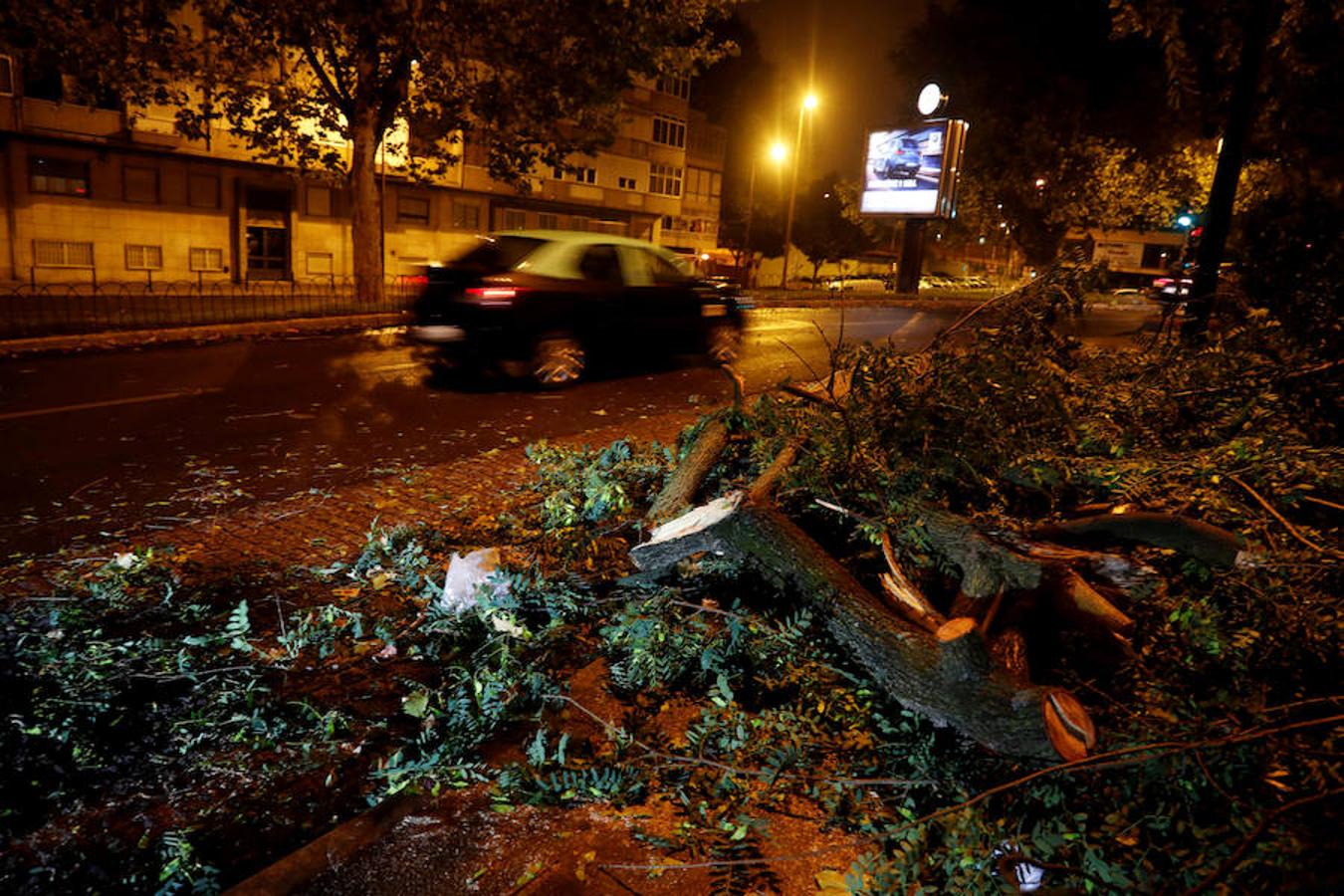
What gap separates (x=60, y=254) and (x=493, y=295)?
19930 mm

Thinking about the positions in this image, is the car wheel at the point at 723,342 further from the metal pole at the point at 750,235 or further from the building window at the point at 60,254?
the metal pole at the point at 750,235

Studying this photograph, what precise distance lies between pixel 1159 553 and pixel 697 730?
2.30m

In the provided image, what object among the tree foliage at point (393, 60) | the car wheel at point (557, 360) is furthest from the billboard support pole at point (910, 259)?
the car wheel at point (557, 360)

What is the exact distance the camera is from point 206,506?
17.5 ft

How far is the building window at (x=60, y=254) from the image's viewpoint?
2148 cm

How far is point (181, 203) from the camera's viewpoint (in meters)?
24.1

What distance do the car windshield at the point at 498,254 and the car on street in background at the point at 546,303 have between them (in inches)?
0.5

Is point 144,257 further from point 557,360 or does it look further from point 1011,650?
point 1011,650

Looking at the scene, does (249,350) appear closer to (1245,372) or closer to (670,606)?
(670,606)

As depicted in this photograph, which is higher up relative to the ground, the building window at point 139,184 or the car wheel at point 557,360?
the building window at point 139,184

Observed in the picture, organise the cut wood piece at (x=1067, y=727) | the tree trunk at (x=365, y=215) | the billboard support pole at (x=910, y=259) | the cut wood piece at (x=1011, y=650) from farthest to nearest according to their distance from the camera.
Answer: the billboard support pole at (x=910, y=259) → the tree trunk at (x=365, y=215) → the cut wood piece at (x=1011, y=650) → the cut wood piece at (x=1067, y=727)

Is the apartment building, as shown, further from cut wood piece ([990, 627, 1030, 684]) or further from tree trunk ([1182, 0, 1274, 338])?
cut wood piece ([990, 627, 1030, 684])

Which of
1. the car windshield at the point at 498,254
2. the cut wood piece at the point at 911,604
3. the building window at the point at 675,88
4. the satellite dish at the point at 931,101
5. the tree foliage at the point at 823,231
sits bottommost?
the cut wood piece at the point at 911,604

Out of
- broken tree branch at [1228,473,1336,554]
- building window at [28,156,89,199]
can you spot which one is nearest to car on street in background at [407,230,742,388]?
broken tree branch at [1228,473,1336,554]
